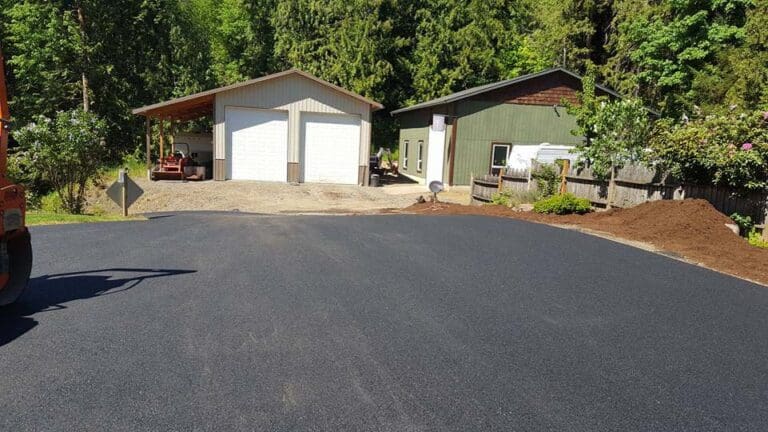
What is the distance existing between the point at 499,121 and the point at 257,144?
10.5 metres

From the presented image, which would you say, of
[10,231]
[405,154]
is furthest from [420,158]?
[10,231]

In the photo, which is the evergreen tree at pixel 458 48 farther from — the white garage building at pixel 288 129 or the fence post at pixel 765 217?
the fence post at pixel 765 217

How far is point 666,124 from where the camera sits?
1275 cm

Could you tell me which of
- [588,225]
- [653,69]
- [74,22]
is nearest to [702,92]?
[653,69]

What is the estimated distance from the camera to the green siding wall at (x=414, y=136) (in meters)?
28.2

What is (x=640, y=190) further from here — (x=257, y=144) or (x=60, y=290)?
(x=257, y=144)

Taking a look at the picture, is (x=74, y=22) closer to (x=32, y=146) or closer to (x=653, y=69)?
(x=32, y=146)

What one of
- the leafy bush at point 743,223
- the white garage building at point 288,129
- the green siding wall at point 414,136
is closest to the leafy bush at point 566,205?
the leafy bush at point 743,223

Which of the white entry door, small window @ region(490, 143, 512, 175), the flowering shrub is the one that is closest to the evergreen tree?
→ the white entry door

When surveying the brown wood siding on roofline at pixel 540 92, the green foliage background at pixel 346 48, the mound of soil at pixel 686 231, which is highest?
the green foliage background at pixel 346 48

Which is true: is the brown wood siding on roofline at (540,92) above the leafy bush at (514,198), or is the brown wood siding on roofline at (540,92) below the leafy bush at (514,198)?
above

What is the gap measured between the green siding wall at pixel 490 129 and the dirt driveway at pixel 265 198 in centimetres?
146

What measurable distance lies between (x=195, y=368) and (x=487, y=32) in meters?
40.0

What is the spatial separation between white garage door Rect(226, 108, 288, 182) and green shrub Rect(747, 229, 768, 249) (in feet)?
59.1
